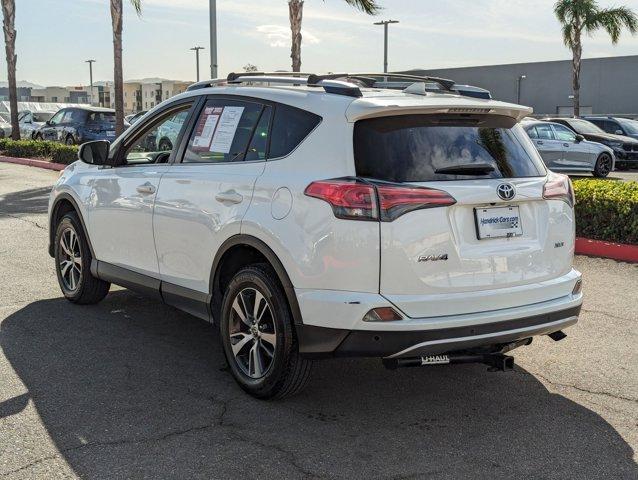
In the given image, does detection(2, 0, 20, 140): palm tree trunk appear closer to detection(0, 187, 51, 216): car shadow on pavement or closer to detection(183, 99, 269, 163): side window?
detection(0, 187, 51, 216): car shadow on pavement

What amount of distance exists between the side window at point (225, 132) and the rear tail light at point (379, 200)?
32.9 inches

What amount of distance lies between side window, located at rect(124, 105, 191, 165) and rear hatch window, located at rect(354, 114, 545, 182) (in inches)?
73.7

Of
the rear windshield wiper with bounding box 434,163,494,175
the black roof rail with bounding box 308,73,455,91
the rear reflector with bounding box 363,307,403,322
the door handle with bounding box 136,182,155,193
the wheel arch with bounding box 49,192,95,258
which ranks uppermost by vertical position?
the black roof rail with bounding box 308,73,455,91

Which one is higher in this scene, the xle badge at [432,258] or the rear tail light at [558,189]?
the rear tail light at [558,189]

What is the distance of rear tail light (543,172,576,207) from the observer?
452 centimetres

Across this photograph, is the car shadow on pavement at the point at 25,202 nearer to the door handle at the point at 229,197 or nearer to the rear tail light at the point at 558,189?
the door handle at the point at 229,197

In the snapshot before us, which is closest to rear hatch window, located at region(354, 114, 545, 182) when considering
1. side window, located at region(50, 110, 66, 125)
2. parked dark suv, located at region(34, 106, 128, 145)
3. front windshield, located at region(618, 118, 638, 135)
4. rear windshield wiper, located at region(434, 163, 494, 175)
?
rear windshield wiper, located at region(434, 163, 494, 175)

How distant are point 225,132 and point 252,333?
1.33m

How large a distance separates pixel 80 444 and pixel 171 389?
888mm

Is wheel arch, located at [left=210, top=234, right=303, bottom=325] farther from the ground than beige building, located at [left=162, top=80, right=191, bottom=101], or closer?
closer

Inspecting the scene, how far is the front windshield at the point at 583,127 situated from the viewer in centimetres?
2328

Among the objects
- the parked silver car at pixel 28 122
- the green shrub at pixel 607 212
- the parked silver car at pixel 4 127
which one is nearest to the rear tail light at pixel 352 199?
the green shrub at pixel 607 212

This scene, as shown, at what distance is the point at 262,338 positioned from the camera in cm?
460

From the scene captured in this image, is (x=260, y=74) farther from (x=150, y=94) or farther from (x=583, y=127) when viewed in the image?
(x=150, y=94)
